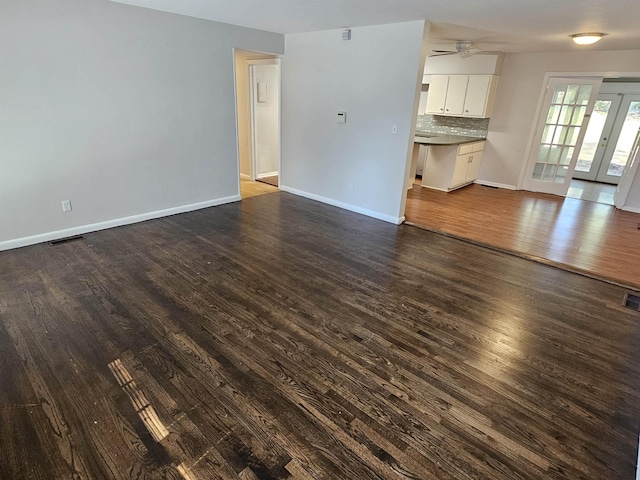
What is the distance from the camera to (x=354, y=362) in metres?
2.14

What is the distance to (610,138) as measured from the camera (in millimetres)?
7461

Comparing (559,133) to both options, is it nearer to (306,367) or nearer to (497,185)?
(497,185)

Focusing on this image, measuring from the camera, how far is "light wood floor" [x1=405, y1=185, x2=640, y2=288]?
3714 mm

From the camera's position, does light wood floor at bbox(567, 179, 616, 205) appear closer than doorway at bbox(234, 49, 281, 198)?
No

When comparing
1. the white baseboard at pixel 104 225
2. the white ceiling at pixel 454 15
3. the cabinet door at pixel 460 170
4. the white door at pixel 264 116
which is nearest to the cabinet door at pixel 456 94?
the cabinet door at pixel 460 170

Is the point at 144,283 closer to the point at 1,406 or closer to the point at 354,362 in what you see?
the point at 1,406

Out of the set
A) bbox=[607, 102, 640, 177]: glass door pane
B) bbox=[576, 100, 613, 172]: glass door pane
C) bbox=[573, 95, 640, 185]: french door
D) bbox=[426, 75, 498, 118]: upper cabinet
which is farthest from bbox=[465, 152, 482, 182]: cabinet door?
bbox=[607, 102, 640, 177]: glass door pane

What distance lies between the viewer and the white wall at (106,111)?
317 centimetres

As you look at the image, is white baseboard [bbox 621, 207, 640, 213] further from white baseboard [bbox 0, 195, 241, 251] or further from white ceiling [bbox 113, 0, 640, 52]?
white baseboard [bbox 0, 195, 241, 251]

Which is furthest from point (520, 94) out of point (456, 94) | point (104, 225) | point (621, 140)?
point (104, 225)

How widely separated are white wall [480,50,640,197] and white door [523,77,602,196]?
0.57 ft

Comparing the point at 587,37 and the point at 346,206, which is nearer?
the point at 587,37

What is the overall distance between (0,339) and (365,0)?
151 inches

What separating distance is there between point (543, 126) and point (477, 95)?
1304 millimetres
